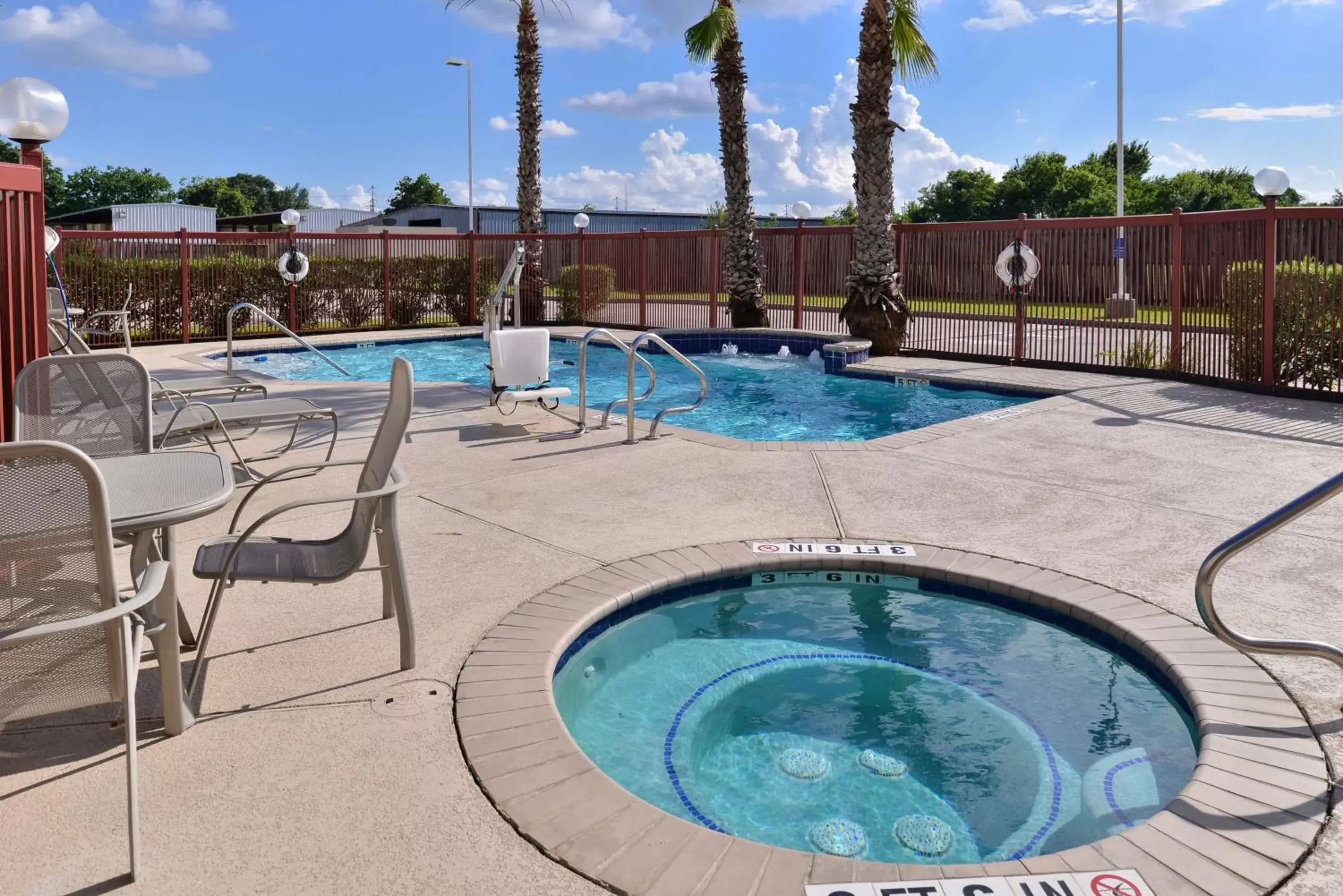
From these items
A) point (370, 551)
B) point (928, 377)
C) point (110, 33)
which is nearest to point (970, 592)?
point (370, 551)

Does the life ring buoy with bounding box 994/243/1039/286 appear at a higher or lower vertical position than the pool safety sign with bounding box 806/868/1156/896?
higher

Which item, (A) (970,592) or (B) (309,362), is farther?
(B) (309,362)

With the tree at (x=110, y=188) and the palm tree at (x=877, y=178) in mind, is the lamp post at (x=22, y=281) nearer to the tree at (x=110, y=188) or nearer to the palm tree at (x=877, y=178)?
the palm tree at (x=877, y=178)

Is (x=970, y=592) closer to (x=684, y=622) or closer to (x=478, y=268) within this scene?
(x=684, y=622)

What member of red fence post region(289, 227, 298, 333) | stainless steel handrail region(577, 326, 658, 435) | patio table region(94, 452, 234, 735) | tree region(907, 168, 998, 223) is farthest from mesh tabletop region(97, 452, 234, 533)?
tree region(907, 168, 998, 223)

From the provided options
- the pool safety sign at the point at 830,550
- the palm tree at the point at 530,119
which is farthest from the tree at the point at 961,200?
the pool safety sign at the point at 830,550

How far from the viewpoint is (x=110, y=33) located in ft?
105

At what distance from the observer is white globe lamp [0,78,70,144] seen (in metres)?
4.80

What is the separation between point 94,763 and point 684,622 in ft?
7.59

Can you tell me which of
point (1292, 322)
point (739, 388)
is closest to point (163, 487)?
point (739, 388)

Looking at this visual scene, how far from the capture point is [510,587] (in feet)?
14.5

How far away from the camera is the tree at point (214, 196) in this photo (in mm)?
89438

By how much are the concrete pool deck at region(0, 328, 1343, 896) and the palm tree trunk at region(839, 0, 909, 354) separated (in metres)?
5.07

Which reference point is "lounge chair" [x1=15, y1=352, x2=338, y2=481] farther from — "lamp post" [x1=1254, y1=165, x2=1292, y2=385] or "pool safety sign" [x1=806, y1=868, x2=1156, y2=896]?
"lamp post" [x1=1254, y1=165, x2=1292, y2=385]
